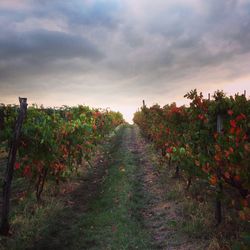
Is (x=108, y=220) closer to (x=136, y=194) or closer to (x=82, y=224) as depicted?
(x=82, y=224)

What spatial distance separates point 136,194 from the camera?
1259cm

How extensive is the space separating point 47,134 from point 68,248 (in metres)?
3.25

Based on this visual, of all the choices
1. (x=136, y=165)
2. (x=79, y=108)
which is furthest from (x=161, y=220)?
(x=79, y=108)

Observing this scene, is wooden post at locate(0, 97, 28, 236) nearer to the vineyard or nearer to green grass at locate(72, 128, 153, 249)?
the vineyard

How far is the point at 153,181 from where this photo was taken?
48.1 ft

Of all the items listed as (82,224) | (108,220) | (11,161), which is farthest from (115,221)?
(11,161)

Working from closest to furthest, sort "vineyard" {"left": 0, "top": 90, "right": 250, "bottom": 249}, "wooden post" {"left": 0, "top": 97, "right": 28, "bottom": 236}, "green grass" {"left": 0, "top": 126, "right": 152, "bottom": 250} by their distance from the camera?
"vineyard" {"left": 0, "top": 90, "right": 250, "bottom": 249}
"green grass" {"left": 0, "top": 126, "right": 152, "bottom": 250}
"wooden post" {"left": 0, "top": 97, "right": 28, "bottom": 236}

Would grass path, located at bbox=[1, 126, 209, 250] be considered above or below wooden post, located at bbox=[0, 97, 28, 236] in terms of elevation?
below

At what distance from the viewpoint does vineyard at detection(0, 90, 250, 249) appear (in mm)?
7551

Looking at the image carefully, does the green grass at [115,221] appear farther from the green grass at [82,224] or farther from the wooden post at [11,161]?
the wooden post at [11,161]

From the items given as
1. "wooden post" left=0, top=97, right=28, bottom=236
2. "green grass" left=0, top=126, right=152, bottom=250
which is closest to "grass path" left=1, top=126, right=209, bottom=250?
"green grass" left=0, top=126, right=152, bottom=250

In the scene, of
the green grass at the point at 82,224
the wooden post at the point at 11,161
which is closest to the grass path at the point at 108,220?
the green grass at the point at 82,224

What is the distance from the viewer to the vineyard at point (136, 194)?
755 cm

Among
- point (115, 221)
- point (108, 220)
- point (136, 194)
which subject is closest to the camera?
point (115, 221)
